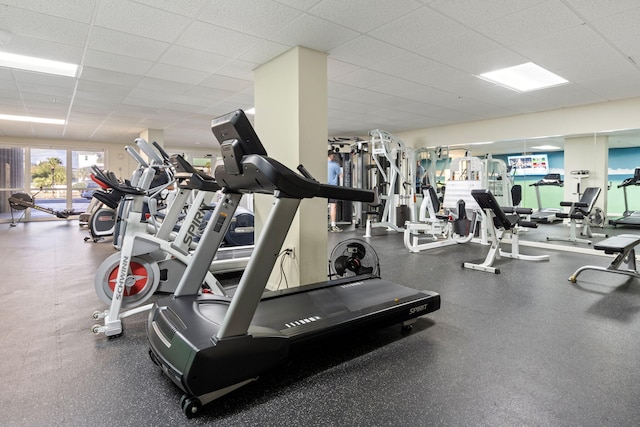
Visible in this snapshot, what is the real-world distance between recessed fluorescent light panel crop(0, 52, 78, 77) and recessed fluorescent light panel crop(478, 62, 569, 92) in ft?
15.6

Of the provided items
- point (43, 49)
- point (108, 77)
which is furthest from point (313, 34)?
point (108, 77)

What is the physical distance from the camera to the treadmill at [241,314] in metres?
1.61

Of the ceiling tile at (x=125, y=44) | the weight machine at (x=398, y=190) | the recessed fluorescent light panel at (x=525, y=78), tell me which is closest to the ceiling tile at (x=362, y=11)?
the ceiling tile at (x=125, y=44)

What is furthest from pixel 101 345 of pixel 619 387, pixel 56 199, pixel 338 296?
pixel 56 199

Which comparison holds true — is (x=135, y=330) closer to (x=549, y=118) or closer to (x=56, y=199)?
(x=549, y=118)

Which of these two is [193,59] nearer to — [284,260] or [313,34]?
[313,34]

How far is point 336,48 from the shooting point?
3.36m

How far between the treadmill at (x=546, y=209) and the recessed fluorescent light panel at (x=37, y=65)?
7183 millimetres

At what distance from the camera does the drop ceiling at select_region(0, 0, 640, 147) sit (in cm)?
262

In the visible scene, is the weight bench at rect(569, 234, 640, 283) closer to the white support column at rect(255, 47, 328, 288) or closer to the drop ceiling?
the drop ceiling

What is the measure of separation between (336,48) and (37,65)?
331 centimetres

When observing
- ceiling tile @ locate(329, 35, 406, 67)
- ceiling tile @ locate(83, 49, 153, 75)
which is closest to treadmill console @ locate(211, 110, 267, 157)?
ceiling tile @ locate(329, 35, 406, 67)

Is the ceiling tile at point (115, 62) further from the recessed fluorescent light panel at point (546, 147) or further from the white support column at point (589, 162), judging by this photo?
the white support column at point (589, 162)

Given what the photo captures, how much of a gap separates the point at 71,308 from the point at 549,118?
7144 millimetres
